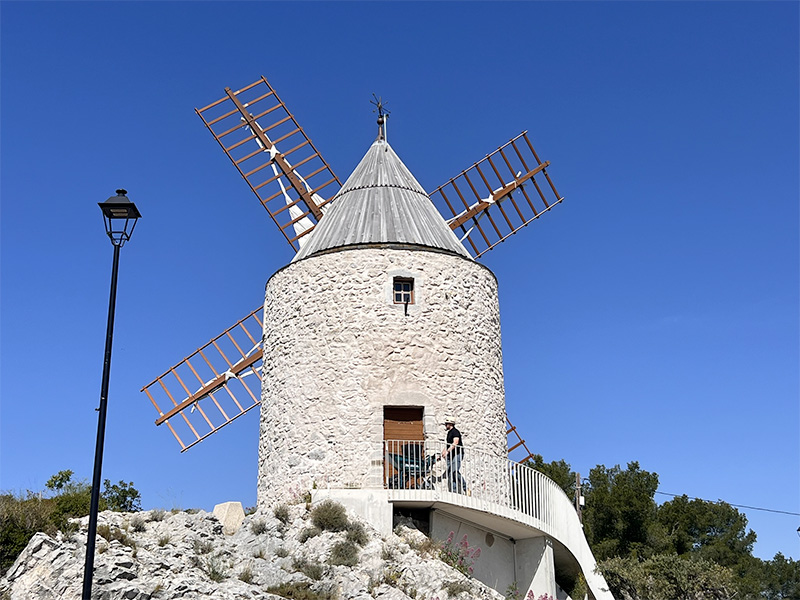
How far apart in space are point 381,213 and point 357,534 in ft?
23.6

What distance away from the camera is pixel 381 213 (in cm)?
2017

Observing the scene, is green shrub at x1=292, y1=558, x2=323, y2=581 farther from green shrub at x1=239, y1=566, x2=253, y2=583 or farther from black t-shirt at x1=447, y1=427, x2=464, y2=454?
black t-shirt at x1=447, y1=427, x2=464, y2=454

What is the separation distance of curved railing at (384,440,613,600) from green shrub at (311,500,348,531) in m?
0.99

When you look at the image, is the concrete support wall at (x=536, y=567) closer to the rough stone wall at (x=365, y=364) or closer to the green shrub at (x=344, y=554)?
the rough stone wall at (x=365, y=364)

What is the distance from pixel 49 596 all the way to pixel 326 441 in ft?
18.2

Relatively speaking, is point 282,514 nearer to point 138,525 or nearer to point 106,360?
point 138,525

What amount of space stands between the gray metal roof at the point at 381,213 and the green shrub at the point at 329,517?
5396mm

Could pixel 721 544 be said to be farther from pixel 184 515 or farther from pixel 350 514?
pixel 184 515

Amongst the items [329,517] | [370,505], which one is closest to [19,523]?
[329,517]

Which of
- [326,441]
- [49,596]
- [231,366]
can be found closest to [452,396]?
[326,441]

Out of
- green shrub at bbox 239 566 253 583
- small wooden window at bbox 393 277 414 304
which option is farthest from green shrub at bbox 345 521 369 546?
small wooden window at bbox 393 277 414 304

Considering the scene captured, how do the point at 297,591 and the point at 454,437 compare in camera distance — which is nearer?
the point at 297,591

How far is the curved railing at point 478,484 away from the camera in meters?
17.1

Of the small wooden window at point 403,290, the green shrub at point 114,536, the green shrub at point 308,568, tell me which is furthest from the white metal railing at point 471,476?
the green shrub at point 114,536
